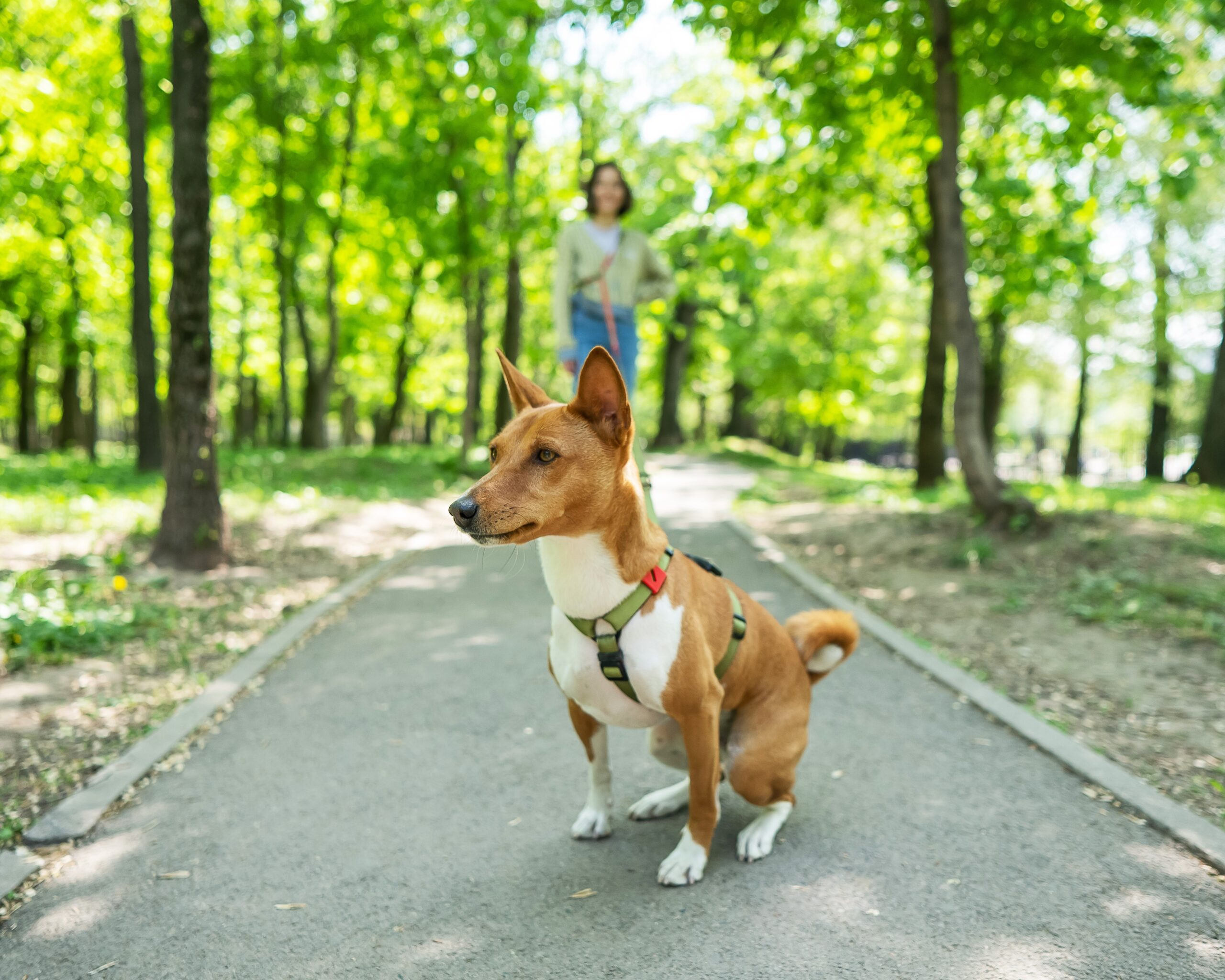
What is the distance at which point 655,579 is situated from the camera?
2695 mm

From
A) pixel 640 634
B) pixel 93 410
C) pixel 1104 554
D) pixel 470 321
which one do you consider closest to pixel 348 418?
pixel 93 410

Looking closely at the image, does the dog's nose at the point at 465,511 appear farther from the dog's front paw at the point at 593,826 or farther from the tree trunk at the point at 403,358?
the tree trunk at the point at 403,358

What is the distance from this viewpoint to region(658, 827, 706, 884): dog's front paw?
9.46 feet

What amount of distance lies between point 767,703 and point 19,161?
70.2 feet

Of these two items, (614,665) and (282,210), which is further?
(282,210)

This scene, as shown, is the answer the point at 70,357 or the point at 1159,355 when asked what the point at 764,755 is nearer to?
the point at 1159,355

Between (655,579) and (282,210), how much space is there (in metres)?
18.8

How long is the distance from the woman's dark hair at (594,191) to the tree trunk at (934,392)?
346 inches

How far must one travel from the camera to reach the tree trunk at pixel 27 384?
23719 millimetres

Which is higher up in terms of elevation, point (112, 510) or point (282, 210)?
point (282, 210)

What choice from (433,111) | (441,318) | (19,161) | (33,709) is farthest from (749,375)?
(33,709)

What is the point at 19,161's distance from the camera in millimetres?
17812

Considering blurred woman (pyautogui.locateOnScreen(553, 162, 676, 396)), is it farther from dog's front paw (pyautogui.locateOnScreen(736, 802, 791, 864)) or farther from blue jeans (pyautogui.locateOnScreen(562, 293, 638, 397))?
dog's front paw (pyautogui.locateOnScreen(736, 802, 791, 864))

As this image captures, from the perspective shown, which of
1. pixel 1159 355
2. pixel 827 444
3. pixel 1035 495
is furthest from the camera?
pixel 827 444
